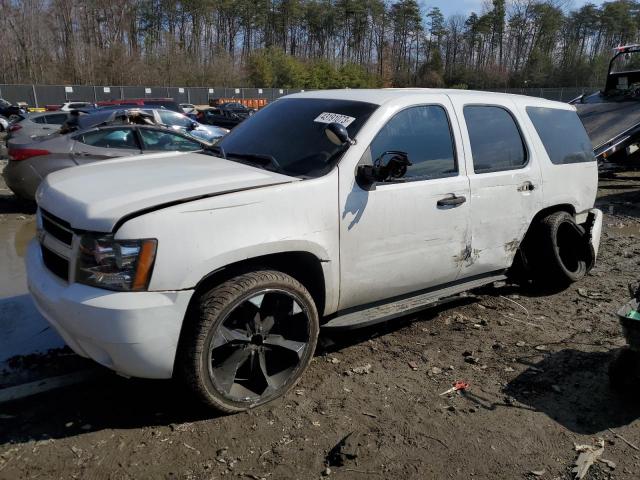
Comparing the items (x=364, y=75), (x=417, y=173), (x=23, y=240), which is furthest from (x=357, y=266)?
(x=364, y=75)

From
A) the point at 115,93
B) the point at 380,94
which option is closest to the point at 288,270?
the point at 380,94

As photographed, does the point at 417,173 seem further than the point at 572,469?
Yes

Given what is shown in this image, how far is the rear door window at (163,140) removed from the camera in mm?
8820

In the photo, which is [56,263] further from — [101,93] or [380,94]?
[101,93]

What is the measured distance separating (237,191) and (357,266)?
97 cm

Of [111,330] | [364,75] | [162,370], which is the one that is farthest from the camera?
[364,75]

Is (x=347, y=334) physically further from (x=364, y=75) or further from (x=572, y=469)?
(x=364, y=75)

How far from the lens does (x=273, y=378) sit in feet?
10.9

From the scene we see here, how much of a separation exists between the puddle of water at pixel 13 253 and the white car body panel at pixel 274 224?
7.00 feet

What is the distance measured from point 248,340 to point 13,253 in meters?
4.74

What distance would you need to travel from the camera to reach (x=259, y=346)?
127 inches

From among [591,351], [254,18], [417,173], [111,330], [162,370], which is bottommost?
[591,351]

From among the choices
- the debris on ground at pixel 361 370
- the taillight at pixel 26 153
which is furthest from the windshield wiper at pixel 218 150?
the taillight at pixel 26 153

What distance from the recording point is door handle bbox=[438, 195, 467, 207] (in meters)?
3.84
